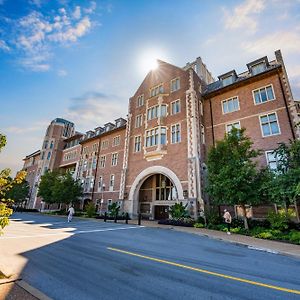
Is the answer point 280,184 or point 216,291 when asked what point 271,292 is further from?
point 280,184

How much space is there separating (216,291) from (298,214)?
16.1 metres

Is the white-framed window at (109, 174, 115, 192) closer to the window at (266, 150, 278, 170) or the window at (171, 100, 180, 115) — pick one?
the window at (171, 100, 180, 115)

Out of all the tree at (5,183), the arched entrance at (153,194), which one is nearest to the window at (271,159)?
the arched entrance at (153,194)

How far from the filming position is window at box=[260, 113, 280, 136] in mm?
19328

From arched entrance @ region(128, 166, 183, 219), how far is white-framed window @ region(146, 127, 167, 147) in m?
3.38

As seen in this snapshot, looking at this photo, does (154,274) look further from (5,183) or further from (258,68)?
(258,68)

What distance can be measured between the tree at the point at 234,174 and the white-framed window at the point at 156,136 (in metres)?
9.56

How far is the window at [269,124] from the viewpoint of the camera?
63.4 ft

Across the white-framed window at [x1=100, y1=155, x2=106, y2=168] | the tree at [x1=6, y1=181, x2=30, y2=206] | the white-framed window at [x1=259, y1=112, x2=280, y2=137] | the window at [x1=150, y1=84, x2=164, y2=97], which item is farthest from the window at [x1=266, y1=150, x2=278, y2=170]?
the tree at [x1=6, y1=181, x2=30, y2=206]

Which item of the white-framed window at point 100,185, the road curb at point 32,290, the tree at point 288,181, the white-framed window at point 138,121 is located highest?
the white-framed window at point 138,121

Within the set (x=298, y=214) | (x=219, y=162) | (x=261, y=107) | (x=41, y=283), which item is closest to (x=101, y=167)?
(x=219, y=162)

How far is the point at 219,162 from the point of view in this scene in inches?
658

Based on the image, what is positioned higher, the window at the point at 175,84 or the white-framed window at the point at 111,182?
the window at the point at 175,84

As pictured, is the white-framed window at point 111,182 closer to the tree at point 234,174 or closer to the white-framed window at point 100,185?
the white-framed window at point 100,185
